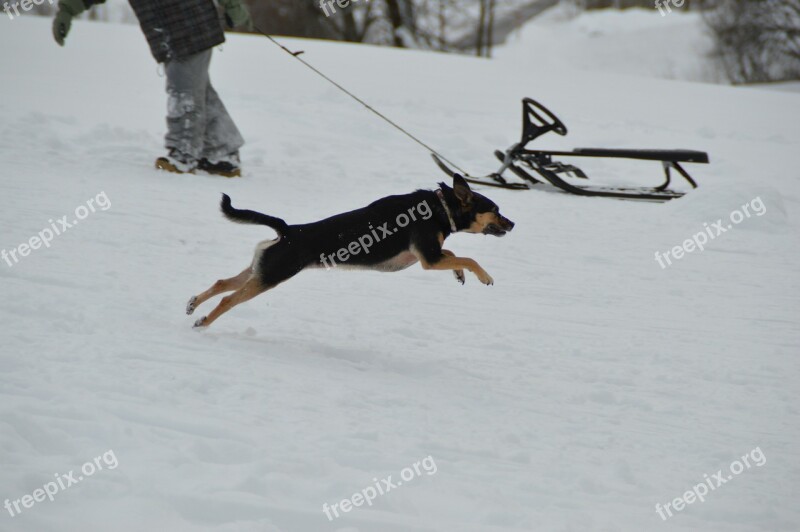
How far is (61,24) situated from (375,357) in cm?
492

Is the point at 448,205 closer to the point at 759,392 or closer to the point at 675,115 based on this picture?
the point at 759,392

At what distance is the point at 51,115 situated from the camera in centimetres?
892

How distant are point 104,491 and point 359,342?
206cm

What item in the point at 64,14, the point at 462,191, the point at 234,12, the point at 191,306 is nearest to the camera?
the point at 191,306

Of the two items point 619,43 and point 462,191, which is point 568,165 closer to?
point 462,191

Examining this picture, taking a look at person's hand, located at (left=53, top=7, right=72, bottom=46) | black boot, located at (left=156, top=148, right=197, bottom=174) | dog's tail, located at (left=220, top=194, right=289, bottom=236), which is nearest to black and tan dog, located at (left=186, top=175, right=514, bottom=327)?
dog's tail, located at (left=220, top=194, right=289, bottom=236)

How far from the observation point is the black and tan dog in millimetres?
4543

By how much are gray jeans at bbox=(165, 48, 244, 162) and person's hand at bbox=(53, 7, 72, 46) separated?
961mm

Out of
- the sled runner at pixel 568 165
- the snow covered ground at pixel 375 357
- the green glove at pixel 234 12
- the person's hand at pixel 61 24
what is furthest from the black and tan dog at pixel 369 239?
the person's hand at pixel 61 24

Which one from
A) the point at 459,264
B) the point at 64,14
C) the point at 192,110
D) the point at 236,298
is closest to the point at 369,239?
the point at 459,264

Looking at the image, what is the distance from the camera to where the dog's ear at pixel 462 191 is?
485 centimetres

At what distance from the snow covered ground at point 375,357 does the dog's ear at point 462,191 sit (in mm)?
764

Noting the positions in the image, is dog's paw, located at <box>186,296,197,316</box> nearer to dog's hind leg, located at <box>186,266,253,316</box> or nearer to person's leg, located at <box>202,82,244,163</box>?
dog's hind leg, located at <box>186,266,253,316</box>

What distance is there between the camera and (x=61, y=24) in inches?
298
